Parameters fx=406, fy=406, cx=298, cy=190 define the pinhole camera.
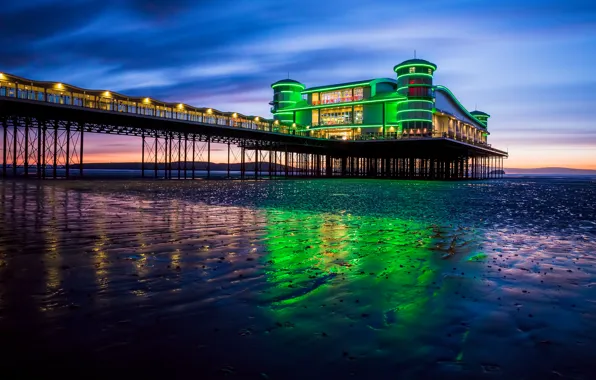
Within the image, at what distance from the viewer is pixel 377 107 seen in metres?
84.1

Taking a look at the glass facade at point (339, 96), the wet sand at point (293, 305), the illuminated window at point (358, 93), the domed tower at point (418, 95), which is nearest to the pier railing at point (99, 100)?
the domed tower at point (418, 95)

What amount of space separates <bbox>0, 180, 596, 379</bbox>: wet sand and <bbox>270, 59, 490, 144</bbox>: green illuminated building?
60.9m

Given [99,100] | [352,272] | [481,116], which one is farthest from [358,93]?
[352,272]

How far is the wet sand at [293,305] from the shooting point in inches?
142

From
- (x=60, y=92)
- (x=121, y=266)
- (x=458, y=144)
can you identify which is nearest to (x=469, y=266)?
(x=121, y=266)

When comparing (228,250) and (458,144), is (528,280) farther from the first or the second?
(458,144)

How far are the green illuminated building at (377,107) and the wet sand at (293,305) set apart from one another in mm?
60925

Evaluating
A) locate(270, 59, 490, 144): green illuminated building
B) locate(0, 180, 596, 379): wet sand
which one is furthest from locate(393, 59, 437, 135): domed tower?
locate(0, 180, 596, 379): wet sand

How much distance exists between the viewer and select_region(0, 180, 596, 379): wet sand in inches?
142

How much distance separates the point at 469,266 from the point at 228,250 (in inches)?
192

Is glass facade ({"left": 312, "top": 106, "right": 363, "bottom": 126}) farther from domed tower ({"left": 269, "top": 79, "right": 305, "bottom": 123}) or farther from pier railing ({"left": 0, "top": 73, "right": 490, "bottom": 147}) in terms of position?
pier railing ({"left": 0, "top": 73, "right": 490, "bottom": 147})

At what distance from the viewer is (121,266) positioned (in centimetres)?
708

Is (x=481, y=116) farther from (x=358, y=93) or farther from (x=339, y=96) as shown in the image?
(x=339, y=96)

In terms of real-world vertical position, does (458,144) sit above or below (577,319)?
above
